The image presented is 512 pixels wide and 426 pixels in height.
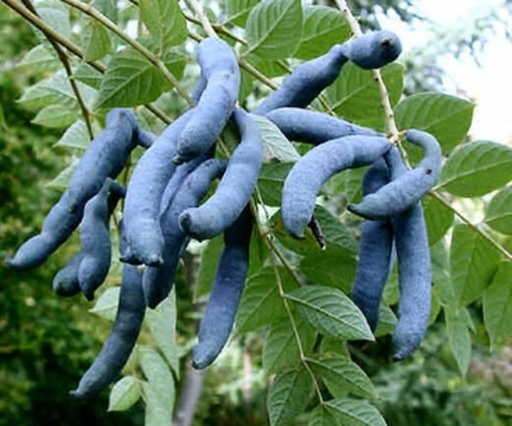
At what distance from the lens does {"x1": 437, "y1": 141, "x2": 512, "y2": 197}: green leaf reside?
0.68 metres

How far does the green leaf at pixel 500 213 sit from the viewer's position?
0.74 metres

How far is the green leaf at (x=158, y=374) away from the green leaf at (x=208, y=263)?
0.19m

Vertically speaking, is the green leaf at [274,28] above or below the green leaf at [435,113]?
above

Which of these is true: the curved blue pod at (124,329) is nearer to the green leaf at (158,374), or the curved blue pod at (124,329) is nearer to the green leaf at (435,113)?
the green leaf at (435,113)

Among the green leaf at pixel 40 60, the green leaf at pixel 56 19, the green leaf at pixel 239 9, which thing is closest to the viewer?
the green leaf at pixel 239 9

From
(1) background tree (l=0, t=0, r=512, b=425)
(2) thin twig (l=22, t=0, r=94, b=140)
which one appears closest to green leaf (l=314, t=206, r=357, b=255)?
(1) background tree (l=0, t=0, r=512, b=425)

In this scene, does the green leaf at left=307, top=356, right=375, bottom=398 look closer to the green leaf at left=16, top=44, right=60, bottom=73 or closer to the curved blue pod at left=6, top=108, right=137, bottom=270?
the curved blue pod at left=6, top=108, right=137, bottom=270

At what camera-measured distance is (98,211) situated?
22.9 inches

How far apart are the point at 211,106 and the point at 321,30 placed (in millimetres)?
300

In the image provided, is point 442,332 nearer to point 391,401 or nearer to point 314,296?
point 391,401

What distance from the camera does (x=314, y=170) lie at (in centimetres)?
44

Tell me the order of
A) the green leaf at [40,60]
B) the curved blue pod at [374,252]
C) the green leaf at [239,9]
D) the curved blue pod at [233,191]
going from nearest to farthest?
1. the curved blue pod at [233,191]
2. the curved blue pod at [374,252]
3. the green leaf at [239,9]
4. the green leaf at [40,60]

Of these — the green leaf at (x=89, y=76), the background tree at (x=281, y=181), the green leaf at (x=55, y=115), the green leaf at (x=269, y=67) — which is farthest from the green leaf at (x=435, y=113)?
the green leaf at (x=55, y=115)

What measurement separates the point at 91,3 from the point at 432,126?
262 mm
